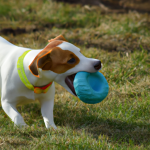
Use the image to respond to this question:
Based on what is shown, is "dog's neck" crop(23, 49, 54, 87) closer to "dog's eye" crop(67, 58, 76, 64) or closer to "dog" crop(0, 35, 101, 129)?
"dog" crop(0, 35, 101, 129)

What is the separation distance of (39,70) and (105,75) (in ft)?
5.70

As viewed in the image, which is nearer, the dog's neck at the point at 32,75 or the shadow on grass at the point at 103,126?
the dog's neck at the point at 32,75

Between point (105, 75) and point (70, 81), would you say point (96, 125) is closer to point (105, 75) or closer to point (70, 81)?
point (70, 81)

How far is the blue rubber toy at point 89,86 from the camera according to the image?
224 centimetres

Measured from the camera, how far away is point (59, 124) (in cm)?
304

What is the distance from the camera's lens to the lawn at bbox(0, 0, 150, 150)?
8.46 feet

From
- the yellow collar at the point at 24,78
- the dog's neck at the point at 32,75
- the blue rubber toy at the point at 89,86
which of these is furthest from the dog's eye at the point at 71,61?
the yellow collar at the point at 24,78

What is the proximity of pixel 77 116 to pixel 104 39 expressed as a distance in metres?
2.67

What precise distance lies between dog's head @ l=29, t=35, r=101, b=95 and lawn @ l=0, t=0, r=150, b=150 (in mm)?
659

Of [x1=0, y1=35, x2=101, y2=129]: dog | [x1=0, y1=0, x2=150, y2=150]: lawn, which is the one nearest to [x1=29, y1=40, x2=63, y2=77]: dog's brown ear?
[x1=0, y1=35, x2=101, y2=129]: dog

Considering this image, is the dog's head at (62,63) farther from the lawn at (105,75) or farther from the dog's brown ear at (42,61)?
the lawn at (105,75)

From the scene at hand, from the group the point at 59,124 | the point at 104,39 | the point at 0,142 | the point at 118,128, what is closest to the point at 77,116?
the point at 59,124

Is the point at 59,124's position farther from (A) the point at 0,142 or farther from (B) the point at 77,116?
(A) the point at 0,142

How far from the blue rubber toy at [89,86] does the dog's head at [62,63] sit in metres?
0.08
